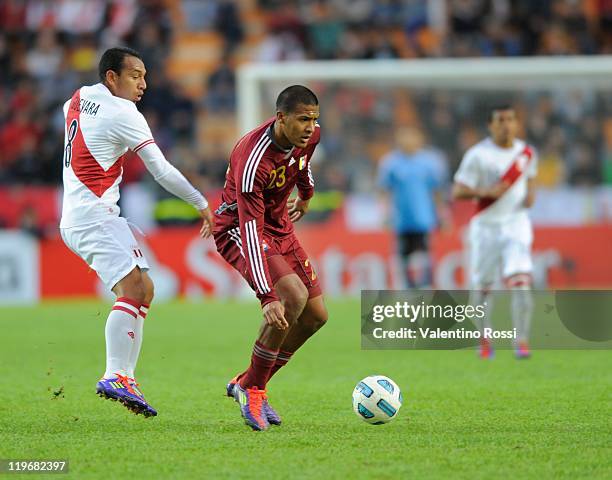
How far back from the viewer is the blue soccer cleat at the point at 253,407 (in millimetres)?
6422

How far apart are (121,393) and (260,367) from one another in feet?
2.65

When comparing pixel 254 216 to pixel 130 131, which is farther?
pixel 130 131

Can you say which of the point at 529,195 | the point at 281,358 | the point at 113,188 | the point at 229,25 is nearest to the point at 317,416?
the point at 281,358

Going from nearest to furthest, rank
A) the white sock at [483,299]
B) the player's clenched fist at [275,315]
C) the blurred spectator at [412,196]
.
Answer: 1. the player's clenched fist at [275,315]
2. the white sock at [483,299]
3. the blurred spectator at [412,196]

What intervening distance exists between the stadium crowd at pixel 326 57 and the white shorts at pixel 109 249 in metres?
10.9

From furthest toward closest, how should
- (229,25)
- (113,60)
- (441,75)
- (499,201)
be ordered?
(229,25)
(441,75)
(499,201)
(113,60)

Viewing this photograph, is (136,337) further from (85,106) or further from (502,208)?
(502,208)

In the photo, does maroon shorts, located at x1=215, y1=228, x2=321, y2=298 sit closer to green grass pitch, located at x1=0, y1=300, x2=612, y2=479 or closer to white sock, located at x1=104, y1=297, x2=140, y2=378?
white sock, located at x1=104, y1=297, x2=140, y2=378

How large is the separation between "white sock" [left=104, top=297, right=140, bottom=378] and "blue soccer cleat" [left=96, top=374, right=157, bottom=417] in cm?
15

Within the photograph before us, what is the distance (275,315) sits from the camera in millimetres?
6152

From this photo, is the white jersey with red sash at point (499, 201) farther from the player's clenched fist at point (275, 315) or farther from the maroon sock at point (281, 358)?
the player's clenched fist at point (275, 315)

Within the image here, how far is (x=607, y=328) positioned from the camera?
8695mm

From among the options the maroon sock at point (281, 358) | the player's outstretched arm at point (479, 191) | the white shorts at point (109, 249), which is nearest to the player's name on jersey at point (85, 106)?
the white shorts at point (109, 249)

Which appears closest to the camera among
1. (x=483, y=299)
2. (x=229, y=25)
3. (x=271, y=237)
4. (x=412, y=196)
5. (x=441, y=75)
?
(x=271, y=237)
